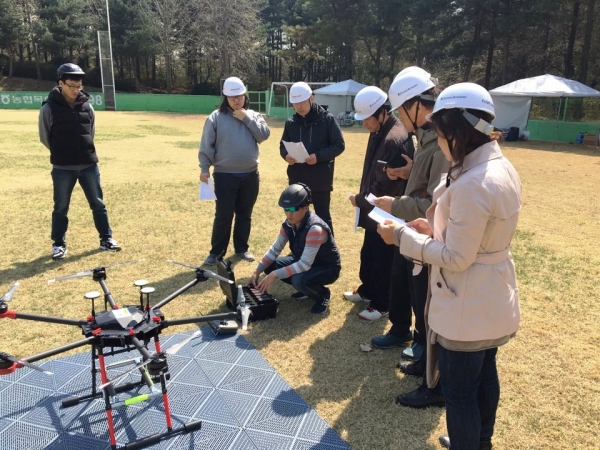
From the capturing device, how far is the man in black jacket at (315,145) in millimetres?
4979

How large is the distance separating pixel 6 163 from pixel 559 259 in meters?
12.4

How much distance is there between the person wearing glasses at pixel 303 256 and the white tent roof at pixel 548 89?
19126 millimetres

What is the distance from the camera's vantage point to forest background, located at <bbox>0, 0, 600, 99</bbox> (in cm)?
2864

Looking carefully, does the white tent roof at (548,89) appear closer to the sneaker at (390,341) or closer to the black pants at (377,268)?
the black pants at (377,268)

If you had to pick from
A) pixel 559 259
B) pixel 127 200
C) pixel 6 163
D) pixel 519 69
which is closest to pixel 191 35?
pixel 519 69

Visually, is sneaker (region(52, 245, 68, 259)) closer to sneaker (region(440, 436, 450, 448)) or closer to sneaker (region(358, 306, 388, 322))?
sneaker (region(358, 306, 388, 322))

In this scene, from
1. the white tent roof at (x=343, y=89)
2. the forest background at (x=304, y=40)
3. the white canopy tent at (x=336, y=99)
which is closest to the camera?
the white tent roof at (x=343, y=89)

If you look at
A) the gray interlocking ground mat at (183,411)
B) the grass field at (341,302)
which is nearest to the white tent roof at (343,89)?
the grass field at (341,302)

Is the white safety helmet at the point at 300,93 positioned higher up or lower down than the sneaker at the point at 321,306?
higher up

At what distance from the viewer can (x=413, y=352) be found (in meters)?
3.54

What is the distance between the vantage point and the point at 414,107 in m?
2.89

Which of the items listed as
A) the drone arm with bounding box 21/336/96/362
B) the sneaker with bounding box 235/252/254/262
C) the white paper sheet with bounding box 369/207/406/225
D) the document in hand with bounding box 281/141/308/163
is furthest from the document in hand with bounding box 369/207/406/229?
the sneaker with bounding box 235/252/254/262

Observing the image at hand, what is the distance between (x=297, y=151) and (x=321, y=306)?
62.4 inches

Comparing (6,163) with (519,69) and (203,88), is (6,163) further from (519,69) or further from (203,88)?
(203,88)
